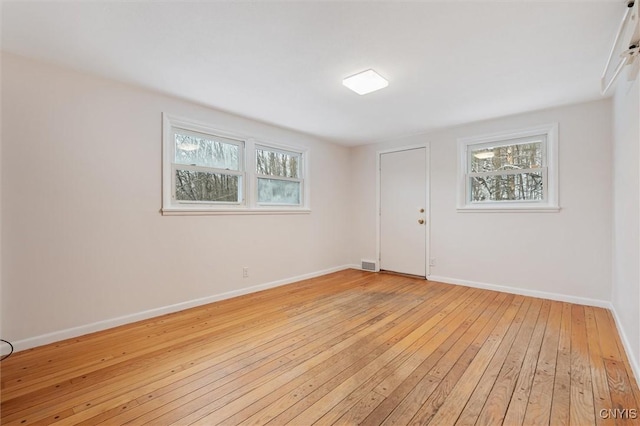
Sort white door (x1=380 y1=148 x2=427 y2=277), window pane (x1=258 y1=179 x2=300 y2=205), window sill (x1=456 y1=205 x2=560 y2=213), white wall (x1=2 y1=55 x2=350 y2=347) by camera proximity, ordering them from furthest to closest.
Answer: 1. white door (x1=380 y1=148 x2=427 y2=277)
2. window pane (x1=258 y1=179 x2=300 y2=205)
3. window sill (x1=456 y1=205 x2=560 y2=213)
4. white wall (x1=2 y1=55 x2=350 y2=347)

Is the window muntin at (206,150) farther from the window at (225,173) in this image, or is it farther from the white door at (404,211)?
the white door at (404,211)

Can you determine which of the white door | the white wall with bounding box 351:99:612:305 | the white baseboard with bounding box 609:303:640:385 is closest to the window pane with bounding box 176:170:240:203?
the white door

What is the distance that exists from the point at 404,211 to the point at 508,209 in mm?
1501

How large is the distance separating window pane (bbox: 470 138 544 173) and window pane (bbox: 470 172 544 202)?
4.8 inches

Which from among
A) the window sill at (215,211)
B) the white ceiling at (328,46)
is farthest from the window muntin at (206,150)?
the window sill at (215,211)

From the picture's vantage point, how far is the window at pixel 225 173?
124 inches

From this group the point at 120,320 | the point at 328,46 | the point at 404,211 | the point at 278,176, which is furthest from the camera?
the point at 404,211

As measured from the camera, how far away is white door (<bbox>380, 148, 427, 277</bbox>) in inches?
181

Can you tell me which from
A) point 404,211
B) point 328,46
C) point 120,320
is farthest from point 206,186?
point 404,211

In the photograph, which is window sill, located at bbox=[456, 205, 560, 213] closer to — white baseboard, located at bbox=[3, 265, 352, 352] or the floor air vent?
the floor air vent

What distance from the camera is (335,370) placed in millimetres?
1938

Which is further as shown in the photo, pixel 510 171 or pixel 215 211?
pixel 510 171

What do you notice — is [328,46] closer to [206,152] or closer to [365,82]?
[365,82]

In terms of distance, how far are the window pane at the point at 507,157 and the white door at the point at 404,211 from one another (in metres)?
0.76
